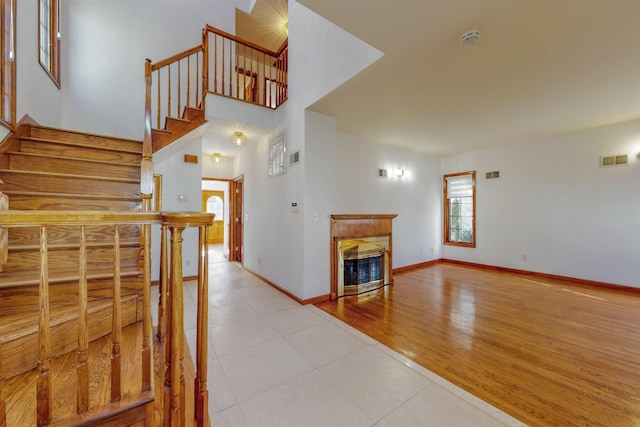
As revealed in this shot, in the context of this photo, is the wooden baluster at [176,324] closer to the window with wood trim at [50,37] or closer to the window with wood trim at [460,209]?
the window with wood trim at [50,37]

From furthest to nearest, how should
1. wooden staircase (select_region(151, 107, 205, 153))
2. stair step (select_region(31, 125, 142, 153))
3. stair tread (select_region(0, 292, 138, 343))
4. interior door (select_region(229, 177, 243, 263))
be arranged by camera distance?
interior door (select_region(229, 177, 243, 263))
wooden staircase (select_region(151, 107, 205, 153))
stair step (select_region(31, 125, 142, 153))
stair tread (select_region(0, 292, 138, 343))

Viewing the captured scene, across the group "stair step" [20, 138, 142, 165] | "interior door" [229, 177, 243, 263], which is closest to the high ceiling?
"stair step" [20, 138, 142, 165]

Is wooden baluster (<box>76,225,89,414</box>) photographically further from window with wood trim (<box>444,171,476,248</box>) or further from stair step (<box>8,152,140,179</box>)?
window with wood trim (<box>444,171,476,248</box>)

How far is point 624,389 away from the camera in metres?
1.74

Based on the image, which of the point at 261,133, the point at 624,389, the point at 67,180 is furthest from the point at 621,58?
the point at 67,180

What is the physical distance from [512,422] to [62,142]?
4385 millimetres

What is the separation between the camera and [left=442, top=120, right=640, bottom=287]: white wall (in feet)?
12.7

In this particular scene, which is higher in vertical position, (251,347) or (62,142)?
(62,142)

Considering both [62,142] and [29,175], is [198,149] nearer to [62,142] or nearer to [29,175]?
[62,142]

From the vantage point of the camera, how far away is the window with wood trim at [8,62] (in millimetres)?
2209

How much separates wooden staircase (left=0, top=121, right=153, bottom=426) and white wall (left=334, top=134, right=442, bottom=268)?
3000 millimetres

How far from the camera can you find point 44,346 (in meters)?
0.88

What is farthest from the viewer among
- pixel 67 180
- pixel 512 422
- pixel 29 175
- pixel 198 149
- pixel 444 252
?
pixel 444 252

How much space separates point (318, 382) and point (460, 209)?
5594mm
